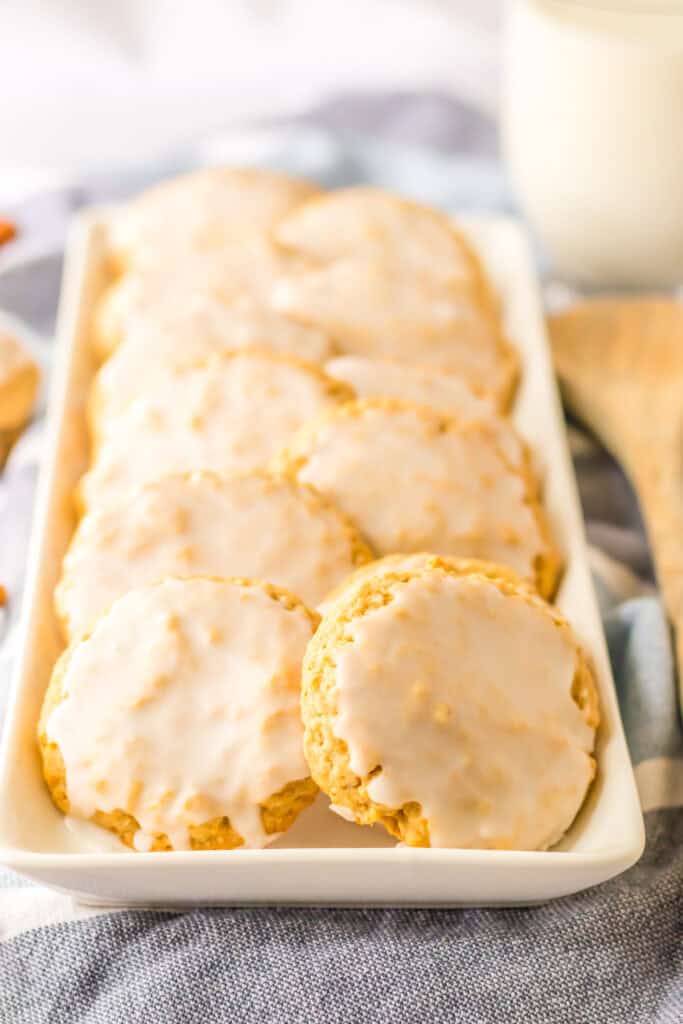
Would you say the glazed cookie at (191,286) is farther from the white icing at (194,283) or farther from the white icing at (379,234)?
the white icing at (379,234)

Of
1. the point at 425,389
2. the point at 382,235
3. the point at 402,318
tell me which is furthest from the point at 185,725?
the point at 382,235

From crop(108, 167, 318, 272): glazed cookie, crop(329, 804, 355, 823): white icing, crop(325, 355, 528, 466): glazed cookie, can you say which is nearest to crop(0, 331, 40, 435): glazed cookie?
crop(108, 167, 318, 272): glazed cookie

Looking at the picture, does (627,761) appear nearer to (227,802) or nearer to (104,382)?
(227,802)

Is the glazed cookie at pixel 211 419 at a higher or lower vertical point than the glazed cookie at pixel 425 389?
higher

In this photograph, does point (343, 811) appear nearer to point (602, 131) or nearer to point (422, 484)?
point (422, 484)

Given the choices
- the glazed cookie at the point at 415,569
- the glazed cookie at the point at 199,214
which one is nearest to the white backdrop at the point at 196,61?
the glazed cookie at the point at 199,214

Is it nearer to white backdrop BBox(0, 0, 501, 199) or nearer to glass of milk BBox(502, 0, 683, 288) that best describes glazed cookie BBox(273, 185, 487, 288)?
glass of milk BBox(502, 0, 683, 288)
